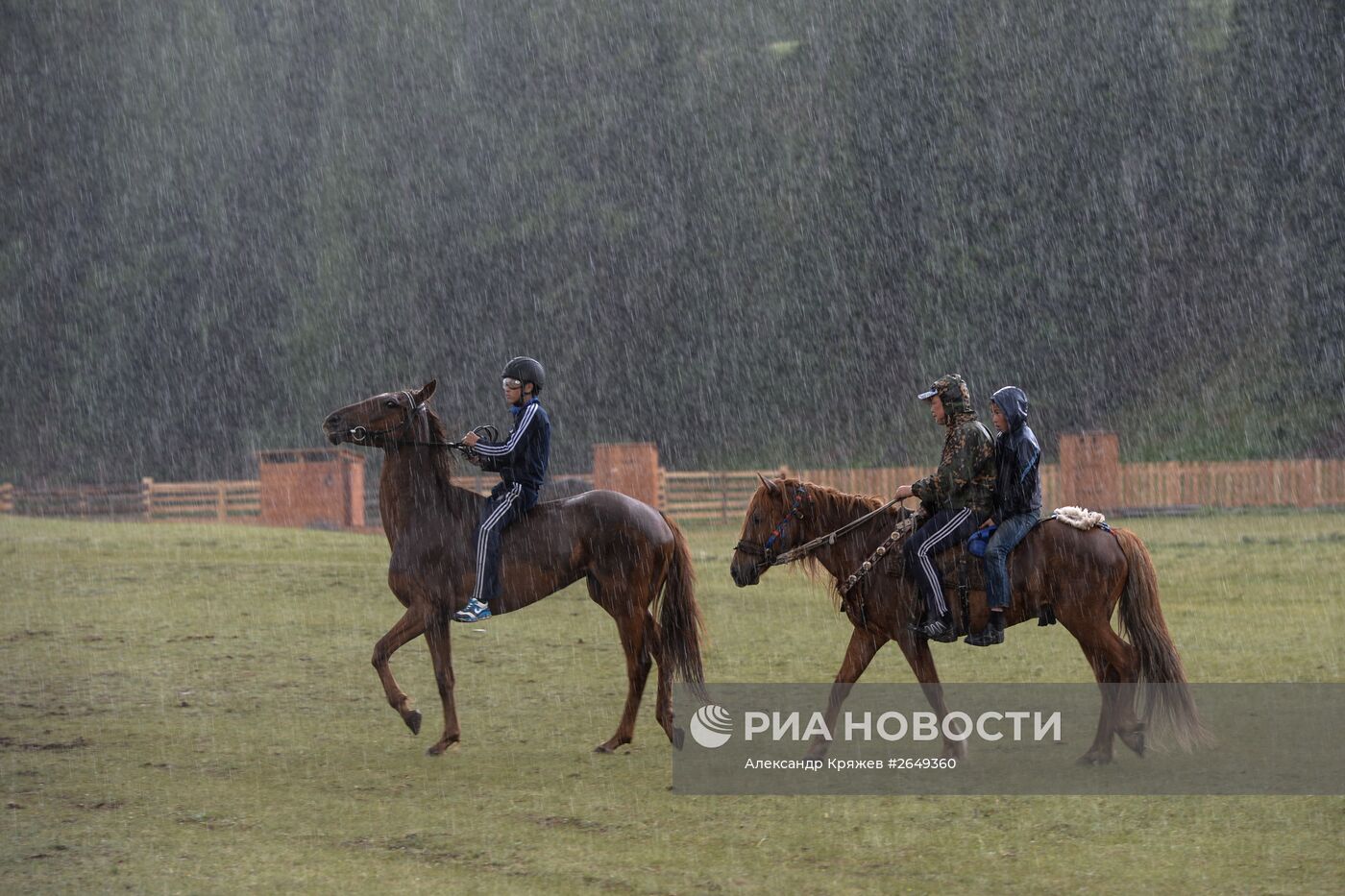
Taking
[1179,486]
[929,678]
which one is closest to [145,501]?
[1179,486]

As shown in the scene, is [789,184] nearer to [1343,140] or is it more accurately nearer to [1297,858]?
[1343,140]

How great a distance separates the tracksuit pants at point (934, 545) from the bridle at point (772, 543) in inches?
30.8

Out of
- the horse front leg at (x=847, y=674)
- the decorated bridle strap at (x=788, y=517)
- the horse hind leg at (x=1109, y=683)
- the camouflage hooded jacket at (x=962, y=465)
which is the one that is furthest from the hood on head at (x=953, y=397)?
the horse front leg at (x=847, y=674)

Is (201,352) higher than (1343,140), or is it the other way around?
(1343,140)

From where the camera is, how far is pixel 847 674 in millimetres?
9266

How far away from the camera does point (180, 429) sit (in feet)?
171

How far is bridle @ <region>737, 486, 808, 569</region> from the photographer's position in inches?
370

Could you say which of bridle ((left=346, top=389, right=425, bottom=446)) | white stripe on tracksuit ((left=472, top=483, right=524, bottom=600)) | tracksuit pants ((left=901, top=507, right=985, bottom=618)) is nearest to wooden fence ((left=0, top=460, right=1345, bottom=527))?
bridle ((left=346, top=389, right=425, bottom=446))

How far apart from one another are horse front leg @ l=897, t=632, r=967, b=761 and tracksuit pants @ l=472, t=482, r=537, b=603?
2.83 metres

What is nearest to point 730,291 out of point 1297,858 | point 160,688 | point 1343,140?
point 1343,140

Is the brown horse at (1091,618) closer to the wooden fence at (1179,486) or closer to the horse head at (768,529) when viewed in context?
the horse head at (768,529)

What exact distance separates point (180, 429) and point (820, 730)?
4683cm

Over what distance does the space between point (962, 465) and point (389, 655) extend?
4.05 m

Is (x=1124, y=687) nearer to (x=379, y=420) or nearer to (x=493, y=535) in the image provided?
(x=493, y=535)
